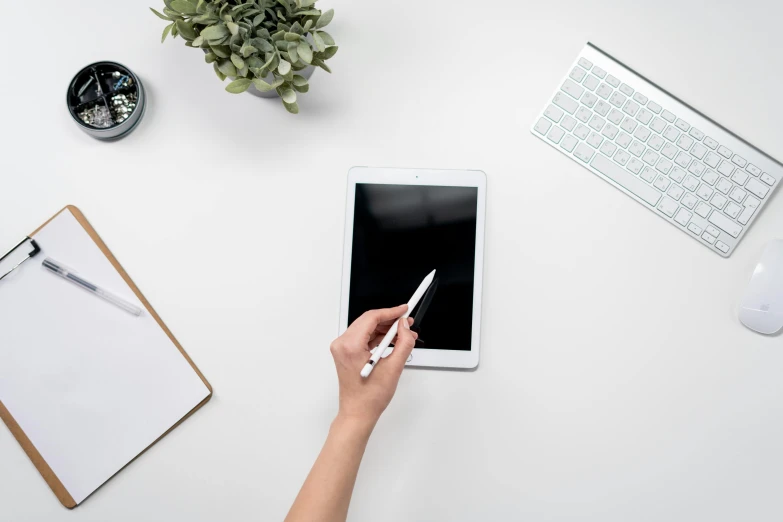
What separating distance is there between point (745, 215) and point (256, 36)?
0.73 metres

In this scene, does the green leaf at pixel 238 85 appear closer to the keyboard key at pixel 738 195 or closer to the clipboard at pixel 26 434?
the clipboard at pixel 26 434

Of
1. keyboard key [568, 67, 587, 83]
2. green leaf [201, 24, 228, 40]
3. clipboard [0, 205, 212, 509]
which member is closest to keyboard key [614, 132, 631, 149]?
keyboard key [568, 67, 587, 83]

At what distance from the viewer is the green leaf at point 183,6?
28.5 inches

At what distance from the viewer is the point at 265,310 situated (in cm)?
86

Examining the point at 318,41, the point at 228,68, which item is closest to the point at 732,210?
the point at 318,41

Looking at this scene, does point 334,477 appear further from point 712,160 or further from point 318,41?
point 712,160

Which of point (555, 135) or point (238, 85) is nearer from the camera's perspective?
point (238, 85)

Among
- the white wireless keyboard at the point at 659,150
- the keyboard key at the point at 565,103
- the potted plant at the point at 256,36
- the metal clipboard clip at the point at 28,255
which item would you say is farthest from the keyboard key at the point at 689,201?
the metal clipboard clip at the point at 28,255

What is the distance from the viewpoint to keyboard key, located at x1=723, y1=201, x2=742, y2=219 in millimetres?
847

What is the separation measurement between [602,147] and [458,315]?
12.9 inches

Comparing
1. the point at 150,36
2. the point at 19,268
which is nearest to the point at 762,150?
the point at 150,36

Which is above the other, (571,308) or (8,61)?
(8,61)

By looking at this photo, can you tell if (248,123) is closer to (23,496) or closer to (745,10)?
(23,496)

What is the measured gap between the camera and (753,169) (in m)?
0.85
